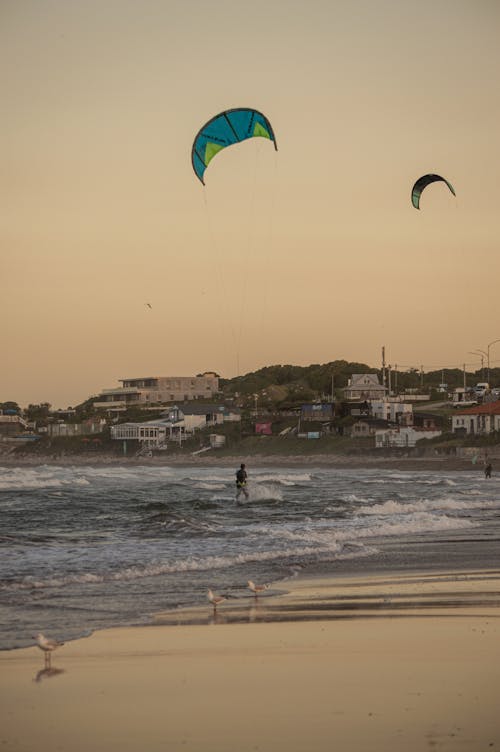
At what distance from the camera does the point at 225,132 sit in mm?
27031

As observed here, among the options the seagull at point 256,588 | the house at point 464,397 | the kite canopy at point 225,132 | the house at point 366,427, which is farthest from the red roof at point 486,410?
the seagull at point 256,588

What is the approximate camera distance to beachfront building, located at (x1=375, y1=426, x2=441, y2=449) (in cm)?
9038

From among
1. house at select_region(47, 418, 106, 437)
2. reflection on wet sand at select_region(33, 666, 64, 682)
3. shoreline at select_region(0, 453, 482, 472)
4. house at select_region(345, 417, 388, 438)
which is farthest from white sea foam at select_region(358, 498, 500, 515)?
house at select_region(47, 418, 106, 437)

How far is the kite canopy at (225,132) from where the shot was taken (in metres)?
26.4

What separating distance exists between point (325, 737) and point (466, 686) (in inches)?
60.8

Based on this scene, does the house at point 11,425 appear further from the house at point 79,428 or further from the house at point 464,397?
the house at point 464,397

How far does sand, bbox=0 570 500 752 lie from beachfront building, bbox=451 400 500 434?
74520 millimetres

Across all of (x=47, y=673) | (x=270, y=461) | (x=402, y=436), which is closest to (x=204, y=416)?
(x=270, y=461)

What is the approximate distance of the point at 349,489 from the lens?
150 feet

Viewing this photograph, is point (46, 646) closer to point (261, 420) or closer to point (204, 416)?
point (261, 420)

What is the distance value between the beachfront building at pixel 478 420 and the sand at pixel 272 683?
2934 inches

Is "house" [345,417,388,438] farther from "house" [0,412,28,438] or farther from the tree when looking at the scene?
the tree

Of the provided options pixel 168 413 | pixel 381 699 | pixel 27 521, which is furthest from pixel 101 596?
pixel 168 413

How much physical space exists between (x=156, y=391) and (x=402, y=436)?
7227cm
